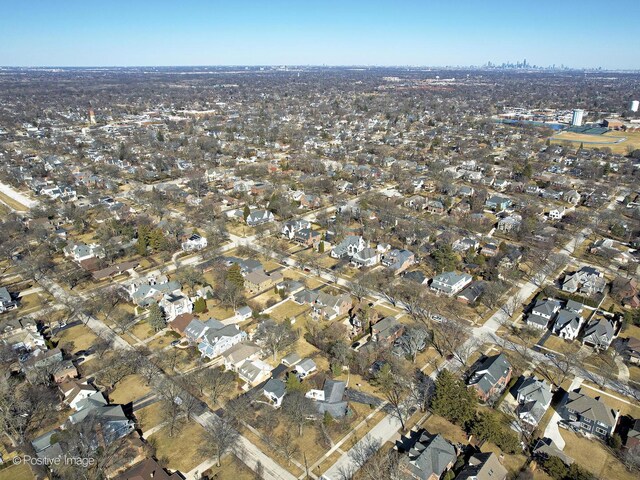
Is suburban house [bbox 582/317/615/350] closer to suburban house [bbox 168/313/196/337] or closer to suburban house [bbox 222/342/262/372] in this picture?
suburban house [bbox 222/342/262/372]

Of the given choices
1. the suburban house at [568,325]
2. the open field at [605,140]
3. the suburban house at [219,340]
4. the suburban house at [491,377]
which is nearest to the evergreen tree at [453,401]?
the suburban house at [491,377]

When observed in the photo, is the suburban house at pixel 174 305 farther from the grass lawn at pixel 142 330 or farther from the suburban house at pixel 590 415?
the suburban house at pixel 590 415

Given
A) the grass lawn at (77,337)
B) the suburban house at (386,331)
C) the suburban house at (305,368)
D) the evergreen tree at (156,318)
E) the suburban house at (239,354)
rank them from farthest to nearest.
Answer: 1. the evergreen tree at (156,318)
2. the grass lawn at (77,337)
3. the suburban house at (386,331)
4. the suburban house at (239,354)
5. the suburban house at (305,368)

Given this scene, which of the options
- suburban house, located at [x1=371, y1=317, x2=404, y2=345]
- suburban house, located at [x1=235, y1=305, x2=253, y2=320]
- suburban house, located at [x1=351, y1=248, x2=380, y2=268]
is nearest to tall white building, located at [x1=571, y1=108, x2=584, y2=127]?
suburban house, located at [x1=351, y1=248, x2=380, y2=268]

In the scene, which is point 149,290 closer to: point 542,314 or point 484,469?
point 484,469

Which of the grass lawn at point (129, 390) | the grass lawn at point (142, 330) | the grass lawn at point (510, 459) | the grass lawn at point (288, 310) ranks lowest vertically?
the grass lawn at point (510, 459)

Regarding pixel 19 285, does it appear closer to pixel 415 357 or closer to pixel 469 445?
pixel 415 357
